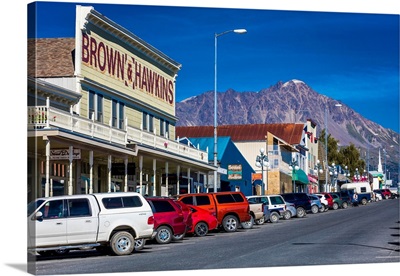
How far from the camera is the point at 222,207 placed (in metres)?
38.2

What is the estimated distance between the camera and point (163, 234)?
31.4 metres

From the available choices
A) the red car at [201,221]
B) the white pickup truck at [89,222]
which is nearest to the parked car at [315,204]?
the red car at [201,221]

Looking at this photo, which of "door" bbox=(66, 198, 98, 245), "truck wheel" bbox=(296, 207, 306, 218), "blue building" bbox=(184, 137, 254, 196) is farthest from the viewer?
"blue building" bbox=(184, 137, 254, 196)

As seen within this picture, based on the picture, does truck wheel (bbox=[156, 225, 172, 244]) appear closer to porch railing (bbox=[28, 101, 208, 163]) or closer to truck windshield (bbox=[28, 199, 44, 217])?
porch railing (bbox=[28, 101, 208, 163])

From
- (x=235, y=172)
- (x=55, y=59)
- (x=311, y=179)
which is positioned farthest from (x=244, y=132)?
(x=55, y=59)

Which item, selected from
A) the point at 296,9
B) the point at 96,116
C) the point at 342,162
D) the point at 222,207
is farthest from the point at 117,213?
the point at 342,162

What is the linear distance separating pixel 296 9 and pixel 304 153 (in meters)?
77.9

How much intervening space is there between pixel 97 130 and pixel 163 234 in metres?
6.64

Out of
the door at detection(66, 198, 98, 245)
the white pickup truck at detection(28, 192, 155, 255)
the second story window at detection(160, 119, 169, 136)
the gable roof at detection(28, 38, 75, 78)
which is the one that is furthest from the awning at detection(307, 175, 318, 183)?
the door at detection(66, 198, 98, 245)

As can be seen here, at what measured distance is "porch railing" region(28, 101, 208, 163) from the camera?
30172mm

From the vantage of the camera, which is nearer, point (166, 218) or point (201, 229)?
point (166, 218)

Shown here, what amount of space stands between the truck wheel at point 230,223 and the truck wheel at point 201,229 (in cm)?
226

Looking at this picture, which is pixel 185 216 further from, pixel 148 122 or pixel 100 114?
pixel 148 122

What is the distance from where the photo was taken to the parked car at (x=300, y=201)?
187ft
